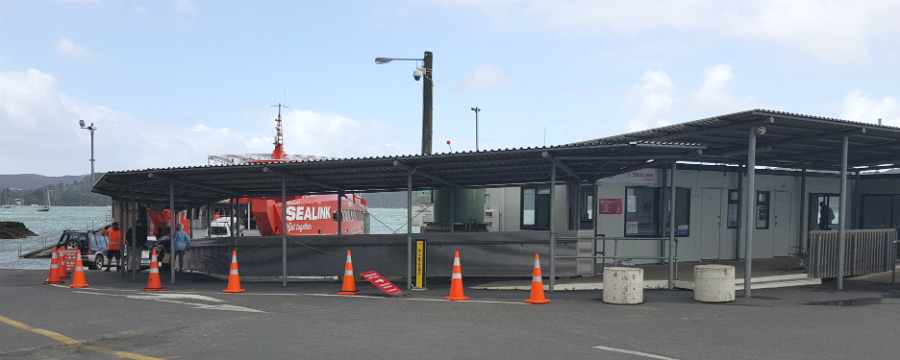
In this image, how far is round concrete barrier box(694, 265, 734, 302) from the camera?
12.8m

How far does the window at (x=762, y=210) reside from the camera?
21.7m

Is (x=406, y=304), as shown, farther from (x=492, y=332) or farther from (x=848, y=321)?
(x=848, y=321)

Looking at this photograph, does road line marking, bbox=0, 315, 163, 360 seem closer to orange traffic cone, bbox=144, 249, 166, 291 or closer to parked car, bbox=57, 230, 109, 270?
orange traffic cone, bbox=144, 249, 166, 291

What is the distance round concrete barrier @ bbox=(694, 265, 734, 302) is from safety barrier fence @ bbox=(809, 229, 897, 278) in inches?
144

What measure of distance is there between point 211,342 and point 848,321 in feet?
29.1

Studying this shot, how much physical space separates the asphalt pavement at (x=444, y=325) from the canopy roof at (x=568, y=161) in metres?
2.68

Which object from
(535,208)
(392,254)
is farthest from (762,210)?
(392,254)

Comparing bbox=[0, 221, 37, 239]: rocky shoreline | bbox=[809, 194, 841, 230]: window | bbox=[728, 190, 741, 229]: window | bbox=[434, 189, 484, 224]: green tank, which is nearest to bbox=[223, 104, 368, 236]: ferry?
bbox=[434, 189, 484, 224]: green tank

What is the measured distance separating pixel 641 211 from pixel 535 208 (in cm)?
293

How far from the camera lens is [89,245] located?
1307 inches

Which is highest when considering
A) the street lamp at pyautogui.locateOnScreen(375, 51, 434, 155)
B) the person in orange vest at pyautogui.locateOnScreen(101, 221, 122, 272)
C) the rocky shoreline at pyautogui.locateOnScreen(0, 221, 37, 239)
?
the street lamp at pyautogui.locateOnScreen(375, 51, 434, 155)

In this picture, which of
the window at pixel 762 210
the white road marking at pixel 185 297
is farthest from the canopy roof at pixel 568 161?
the white road marking at pixel 185 297

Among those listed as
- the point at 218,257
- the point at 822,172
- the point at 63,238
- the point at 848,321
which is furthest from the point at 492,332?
the point at 63,238

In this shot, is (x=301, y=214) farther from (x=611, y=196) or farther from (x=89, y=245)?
(x=611, y=196)
